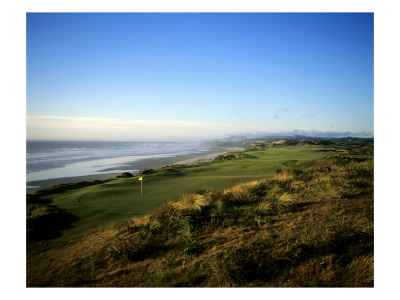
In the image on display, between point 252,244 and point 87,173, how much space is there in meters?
14.6

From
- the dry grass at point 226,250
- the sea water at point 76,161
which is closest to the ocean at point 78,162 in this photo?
the sea water at point 76,161

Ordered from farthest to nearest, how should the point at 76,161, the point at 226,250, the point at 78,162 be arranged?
the point at 76,161
the point at 78,162
the point at 226,250

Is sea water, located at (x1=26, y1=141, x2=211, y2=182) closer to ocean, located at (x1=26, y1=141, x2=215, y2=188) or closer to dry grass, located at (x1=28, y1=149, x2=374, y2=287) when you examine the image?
ocean, located at (x1=26, y1=141, x2=215, y2=188)

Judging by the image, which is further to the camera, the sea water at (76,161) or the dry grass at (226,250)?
the sea water at (76,161)

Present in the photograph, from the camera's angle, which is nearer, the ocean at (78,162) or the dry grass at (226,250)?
the dry grass at (226,250)

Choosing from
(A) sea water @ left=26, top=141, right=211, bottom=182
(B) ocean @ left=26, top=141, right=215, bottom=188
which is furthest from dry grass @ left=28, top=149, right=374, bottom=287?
(B) ocean @ left=26, top=141, right=215, bottom=188

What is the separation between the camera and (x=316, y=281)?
96.3 inches

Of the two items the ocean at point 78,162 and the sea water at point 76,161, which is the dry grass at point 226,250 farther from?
the ocean at point 78,162

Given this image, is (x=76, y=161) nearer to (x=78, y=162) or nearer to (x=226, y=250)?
(x=78, y=162)

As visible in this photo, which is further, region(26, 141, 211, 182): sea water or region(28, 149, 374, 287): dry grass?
region(26, 141, 211, 182): sea water

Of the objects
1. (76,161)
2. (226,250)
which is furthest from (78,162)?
(226,250)
